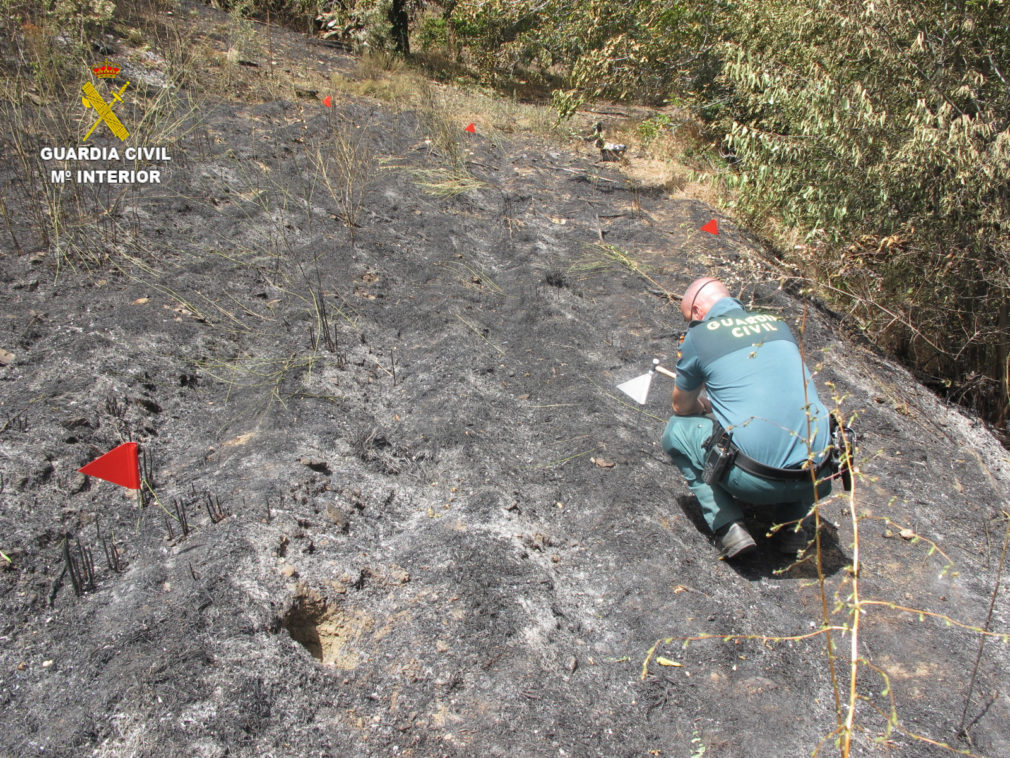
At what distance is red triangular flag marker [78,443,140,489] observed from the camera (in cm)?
263

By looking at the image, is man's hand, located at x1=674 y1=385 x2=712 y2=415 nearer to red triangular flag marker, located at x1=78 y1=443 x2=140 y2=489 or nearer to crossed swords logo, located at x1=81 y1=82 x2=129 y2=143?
red triangular flag marker, located at x1=78 y1=443 x2=140 y2=489

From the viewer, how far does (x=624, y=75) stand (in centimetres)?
789

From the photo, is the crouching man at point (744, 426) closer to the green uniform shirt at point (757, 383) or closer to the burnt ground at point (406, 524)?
the green uniform shirt at point (757, 383)

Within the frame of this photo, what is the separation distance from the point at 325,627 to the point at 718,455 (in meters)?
1.59

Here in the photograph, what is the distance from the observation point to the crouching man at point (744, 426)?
2625mm

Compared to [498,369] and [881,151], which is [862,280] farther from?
[498,369]

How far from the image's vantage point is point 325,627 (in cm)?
233

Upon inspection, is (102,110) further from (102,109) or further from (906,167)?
(906,167)

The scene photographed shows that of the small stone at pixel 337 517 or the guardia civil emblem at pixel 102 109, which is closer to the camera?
the small stone at pixel 337 517

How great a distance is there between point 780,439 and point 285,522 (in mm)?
1903

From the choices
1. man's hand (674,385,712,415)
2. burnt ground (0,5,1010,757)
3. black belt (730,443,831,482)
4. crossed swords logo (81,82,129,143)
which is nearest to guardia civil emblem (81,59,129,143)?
crossed swords logo (81,82,129,143)

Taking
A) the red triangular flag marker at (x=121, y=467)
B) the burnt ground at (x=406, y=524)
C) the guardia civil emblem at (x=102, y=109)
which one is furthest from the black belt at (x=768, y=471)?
the guardia civil emblem at (x=102, y=109)

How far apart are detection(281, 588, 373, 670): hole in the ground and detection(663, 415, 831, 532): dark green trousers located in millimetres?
1471

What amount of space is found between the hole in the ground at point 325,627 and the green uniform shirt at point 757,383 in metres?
1.51
